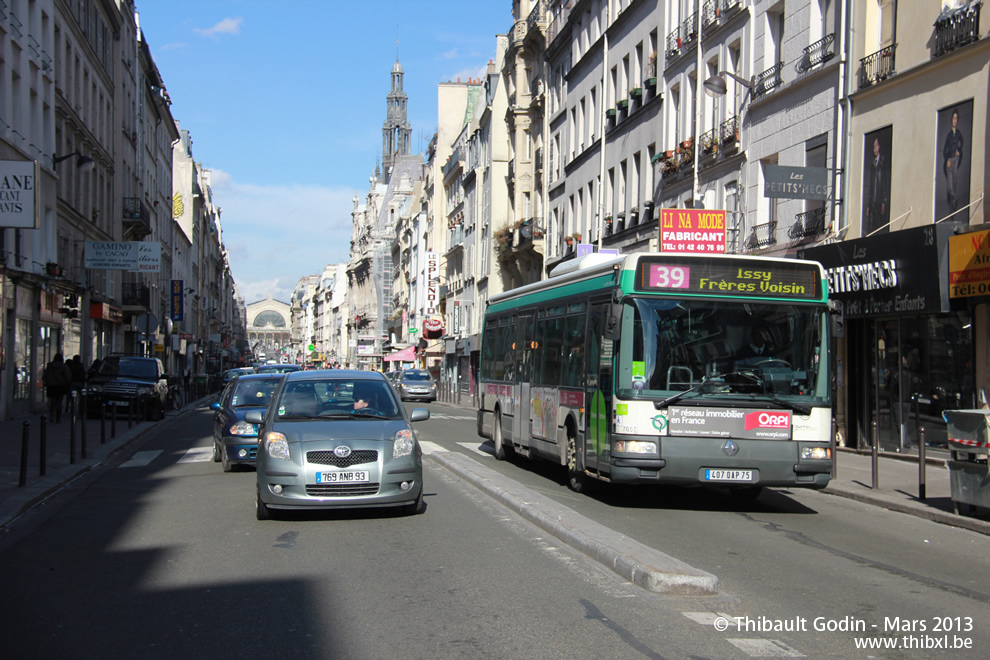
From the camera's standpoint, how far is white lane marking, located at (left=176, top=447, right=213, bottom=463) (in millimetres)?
17484

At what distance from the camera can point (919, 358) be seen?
1853cm

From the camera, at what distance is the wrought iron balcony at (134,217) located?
47.7 meters

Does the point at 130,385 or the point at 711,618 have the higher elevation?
Result: the point at 130,385

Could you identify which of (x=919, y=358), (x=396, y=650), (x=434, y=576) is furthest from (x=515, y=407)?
(x=396, y=650)

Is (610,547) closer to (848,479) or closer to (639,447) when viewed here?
(639,447)

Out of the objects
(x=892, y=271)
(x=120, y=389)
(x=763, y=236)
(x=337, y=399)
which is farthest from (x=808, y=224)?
(x=120, y=389)

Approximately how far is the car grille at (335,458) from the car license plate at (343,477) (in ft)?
0.29

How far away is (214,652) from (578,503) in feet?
23.8

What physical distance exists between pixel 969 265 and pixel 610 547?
10760mm

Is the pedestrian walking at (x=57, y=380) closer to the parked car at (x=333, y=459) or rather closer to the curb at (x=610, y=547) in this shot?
the curb at (x=610, y=547)

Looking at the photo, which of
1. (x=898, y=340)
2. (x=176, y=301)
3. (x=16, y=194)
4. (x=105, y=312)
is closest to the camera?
(x=16, y=194)

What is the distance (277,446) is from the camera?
32.6 feet

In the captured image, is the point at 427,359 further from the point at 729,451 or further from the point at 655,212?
the point at 729,451

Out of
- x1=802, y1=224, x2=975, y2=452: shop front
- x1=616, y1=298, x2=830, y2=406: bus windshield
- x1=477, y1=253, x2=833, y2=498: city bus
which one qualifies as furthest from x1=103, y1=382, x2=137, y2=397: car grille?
x1=616, y1=298, x2=830, y2=406: bus windshield
